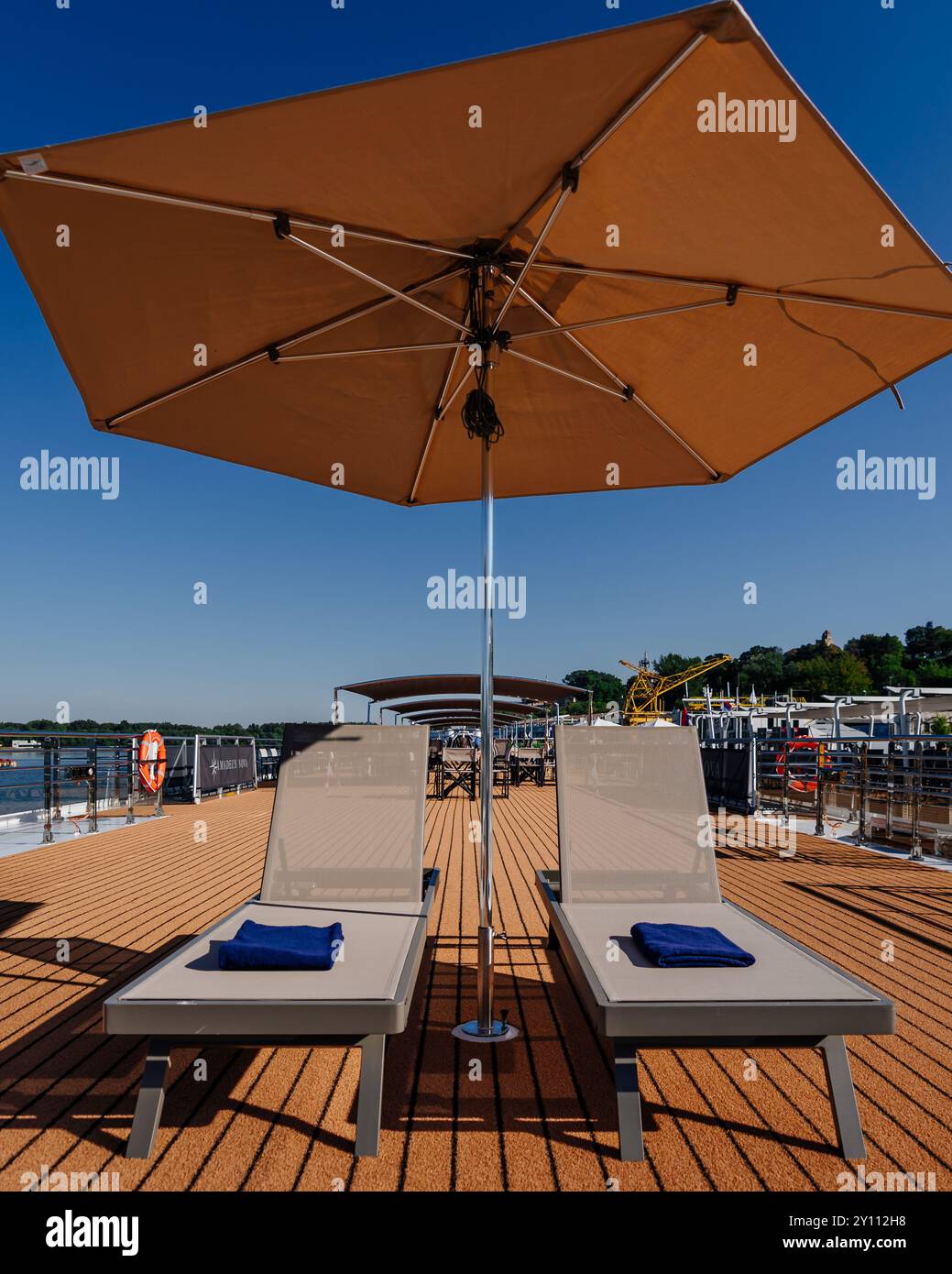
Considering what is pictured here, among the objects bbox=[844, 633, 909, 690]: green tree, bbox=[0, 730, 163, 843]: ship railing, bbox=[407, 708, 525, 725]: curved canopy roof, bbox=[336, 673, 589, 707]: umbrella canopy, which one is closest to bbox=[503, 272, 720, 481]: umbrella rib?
bbox=[0, 730, 163, 843]: ship railing

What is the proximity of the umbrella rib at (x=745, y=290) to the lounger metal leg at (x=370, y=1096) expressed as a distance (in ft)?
8.04

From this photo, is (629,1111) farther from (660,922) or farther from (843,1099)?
(660,922)

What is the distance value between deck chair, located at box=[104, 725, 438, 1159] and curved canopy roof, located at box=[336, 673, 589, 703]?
500 centimetres

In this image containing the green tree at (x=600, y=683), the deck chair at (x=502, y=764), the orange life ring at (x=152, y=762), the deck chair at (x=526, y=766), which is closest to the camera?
the orange life ring at (x=152, y=762)

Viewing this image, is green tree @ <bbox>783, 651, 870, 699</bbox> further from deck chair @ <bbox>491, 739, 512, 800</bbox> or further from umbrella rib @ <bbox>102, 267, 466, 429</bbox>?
umbrella rib @ <bbox>102, 267, 466, 429</bbox>

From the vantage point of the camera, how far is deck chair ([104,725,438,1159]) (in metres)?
1.89

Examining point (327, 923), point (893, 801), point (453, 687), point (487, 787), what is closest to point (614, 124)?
point (487, 787)

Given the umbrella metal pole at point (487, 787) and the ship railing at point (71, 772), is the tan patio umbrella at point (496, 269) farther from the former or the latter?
the ship railing at point (71, 772)

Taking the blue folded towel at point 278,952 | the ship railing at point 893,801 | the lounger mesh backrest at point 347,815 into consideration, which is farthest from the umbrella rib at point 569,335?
the ship railing at point 893,801

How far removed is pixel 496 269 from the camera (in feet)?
8.13

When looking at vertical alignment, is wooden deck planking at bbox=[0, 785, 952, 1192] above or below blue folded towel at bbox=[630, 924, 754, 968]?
below

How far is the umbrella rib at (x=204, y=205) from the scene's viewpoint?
1806mm
